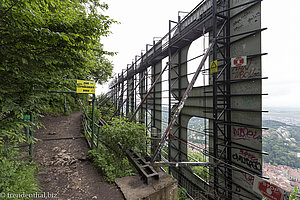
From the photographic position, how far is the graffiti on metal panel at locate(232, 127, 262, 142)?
4.52 meters

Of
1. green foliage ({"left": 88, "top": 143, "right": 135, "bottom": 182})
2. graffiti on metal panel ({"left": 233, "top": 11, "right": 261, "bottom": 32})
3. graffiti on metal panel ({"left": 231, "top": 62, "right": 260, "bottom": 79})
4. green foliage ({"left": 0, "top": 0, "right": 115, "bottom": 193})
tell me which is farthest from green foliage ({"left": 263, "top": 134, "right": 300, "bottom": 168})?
green foliage ({"left": 0, "top": 0, "right": 115, "bottom": 193})

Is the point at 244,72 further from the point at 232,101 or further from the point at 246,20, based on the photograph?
the point at 246,20

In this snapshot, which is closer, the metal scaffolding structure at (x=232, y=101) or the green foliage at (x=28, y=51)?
the green foliage at (x=28, y=51)

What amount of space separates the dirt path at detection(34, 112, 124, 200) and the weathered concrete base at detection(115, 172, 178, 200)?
22 centimetres

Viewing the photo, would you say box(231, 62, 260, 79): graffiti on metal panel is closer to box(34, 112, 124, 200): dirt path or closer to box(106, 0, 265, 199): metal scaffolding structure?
box(106, 0, 265, 199): metal scaffolding structure

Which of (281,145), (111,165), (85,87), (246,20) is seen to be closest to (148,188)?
(111,165)

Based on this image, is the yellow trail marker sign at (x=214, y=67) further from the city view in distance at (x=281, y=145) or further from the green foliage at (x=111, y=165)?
the green foliage at (x=111, y=165)

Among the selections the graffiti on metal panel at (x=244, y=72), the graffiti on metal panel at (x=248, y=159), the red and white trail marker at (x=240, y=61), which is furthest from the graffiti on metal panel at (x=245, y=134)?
the red and white trail marker at (x=240, y=61)

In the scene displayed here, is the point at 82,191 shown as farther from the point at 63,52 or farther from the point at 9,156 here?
the point at 63,52

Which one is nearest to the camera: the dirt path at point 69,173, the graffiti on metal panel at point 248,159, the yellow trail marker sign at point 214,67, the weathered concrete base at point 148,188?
the weathered concrete base at point 148,188

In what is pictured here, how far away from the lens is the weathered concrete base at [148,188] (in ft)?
9.62

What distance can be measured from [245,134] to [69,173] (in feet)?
20.7

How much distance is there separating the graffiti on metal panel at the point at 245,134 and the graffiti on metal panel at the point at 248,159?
0.52m

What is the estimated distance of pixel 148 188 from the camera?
3.11 metres
